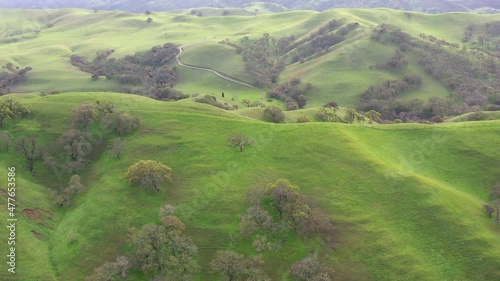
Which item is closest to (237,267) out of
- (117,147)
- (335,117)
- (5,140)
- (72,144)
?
(117,147)

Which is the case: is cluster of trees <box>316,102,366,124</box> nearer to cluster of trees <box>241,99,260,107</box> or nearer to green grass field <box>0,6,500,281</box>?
green grass field <box>0,6,500,281</box>

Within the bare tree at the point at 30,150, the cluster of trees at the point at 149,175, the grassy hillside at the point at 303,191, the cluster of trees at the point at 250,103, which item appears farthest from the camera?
the cluster of trees at the point at 250,103

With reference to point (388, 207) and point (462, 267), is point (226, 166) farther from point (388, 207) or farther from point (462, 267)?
point (462, 267)

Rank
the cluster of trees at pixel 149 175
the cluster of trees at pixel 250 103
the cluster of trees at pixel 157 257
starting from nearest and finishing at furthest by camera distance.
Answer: the cluster of trees at pixel 157 257, the cluster of trees at pixel 149 175, the cluster of trees at pixel 250 103

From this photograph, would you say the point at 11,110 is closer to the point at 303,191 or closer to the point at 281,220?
the point at 281,220

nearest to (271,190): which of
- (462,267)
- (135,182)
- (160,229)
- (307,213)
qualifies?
(307,213)

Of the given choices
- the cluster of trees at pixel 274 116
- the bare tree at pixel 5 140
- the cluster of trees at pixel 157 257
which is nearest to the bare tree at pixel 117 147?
the bare tree at pixel 5 140

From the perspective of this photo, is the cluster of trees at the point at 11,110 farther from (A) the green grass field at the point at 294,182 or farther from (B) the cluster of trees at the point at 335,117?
(B) the cluster of trees at the point at 335,117
